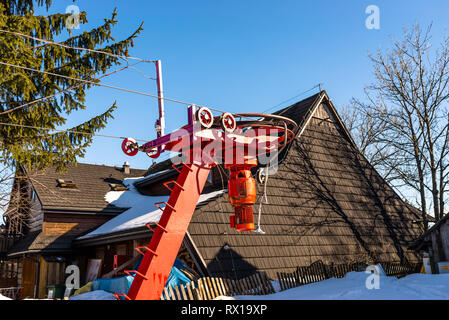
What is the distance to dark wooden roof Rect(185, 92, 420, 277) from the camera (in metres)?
11.7

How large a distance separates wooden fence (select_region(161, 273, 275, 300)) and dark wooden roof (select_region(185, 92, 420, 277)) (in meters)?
0.62

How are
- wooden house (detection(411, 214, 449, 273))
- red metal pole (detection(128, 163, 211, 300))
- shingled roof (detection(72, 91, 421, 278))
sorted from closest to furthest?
red metal pole (detection(128, 163, 211, 300)), shingled roof (detection(72, 91, 421, 278)), wooden house (detection(411, 214, 449, 273))

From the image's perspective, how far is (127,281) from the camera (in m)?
11.3

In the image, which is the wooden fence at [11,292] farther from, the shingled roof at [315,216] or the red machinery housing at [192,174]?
the red machinery housing at [192,174]

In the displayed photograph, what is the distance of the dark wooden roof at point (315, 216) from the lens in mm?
11656

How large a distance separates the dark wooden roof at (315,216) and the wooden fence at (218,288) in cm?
62

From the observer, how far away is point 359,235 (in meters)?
15.0

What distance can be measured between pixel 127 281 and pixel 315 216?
6993mm

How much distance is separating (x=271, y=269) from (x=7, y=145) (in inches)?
314

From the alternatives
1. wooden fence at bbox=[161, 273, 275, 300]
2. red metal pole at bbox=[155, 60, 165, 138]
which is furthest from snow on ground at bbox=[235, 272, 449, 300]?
red metal pole at bbox=[155, 60, 165, 138]

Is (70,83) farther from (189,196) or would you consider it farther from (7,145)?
(189,196)

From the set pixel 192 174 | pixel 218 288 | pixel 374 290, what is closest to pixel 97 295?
pixel 218 288

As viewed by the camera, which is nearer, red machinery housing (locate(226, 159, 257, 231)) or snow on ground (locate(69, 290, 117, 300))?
red machinery housing (locate(226, 159, 257, 231))

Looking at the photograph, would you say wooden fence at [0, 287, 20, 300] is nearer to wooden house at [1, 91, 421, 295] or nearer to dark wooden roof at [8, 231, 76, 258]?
wooden house at [1, 91, 421, 295]
